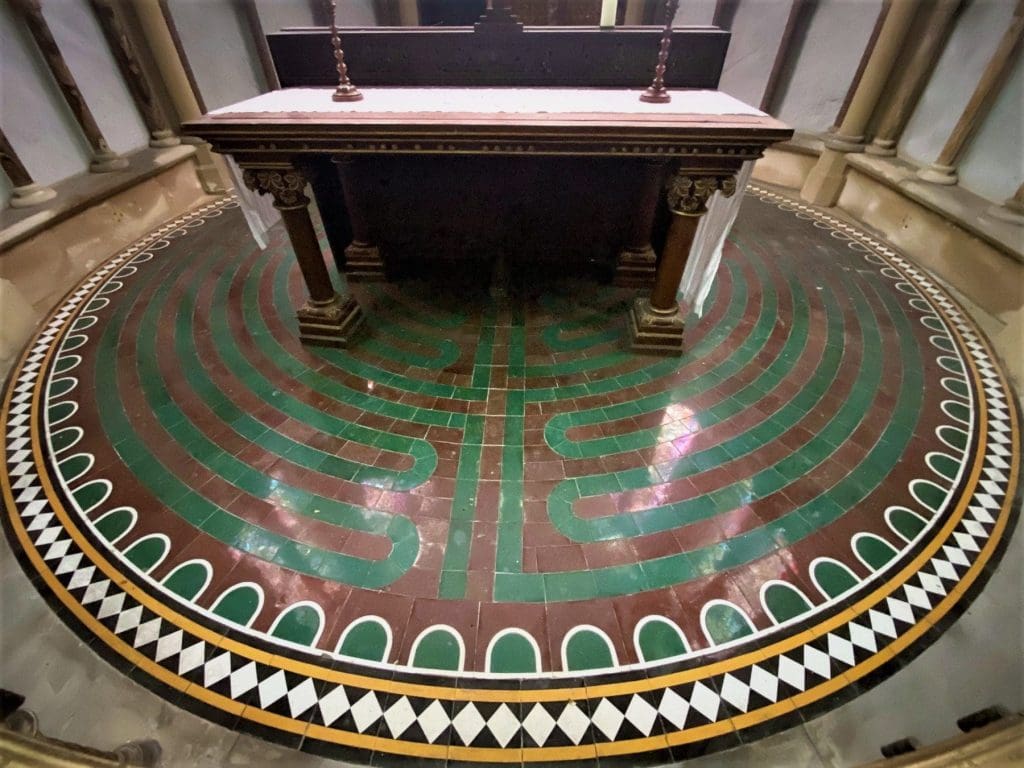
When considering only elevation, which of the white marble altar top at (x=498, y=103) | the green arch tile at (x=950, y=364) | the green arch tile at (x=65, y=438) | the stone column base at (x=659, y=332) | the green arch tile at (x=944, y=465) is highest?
the white marble altar top at (x=498, y=103)

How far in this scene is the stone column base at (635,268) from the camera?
4.66 meters

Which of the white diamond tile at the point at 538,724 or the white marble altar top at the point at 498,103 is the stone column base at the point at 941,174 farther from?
the white diamond tile at the point at 538,724

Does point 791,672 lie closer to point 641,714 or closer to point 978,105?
point 641,714

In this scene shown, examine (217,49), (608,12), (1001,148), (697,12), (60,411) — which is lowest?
(60,411)

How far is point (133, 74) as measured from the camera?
5629mm

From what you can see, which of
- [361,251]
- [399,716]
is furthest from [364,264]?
[399,716]

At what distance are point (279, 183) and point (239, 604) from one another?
2.67 meters

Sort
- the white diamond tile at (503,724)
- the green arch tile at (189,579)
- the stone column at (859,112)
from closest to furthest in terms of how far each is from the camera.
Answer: the white diamond tile at (503,724)
the green arch tile at (189,579)
the stone column at (859,112)

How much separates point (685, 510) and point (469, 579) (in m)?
1.35

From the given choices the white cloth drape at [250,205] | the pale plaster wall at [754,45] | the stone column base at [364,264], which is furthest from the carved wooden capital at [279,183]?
the pale plaster wall at [754,45]

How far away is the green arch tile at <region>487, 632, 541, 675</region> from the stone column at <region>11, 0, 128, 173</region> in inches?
267

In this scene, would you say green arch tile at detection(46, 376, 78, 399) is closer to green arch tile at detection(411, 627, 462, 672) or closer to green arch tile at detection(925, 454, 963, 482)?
green arch tile at detection(411, 627, 462, 672)

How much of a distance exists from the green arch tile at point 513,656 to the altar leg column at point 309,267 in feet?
9.17

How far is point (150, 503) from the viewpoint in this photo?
2799 mm
